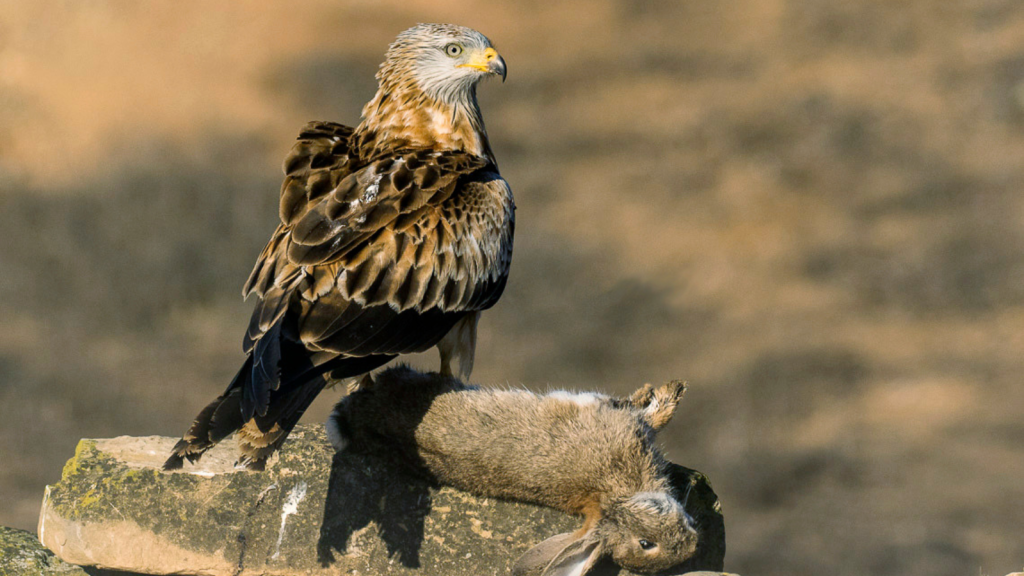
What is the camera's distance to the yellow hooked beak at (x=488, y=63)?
446cm

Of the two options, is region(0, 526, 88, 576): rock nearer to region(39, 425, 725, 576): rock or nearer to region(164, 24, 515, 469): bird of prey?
region(39, 425, 725, 576): rock

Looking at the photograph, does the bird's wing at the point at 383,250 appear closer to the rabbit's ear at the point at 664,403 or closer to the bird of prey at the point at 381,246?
the bird of prey at the point at 381,246

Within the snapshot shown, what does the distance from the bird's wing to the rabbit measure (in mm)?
286

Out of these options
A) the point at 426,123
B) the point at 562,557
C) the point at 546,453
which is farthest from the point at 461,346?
the point at 562,557

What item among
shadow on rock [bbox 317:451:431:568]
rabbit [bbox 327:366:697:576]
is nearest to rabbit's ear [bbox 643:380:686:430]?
rabbit [bbox 327:366:697:576]

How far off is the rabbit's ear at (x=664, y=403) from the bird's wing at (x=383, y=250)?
0.82 metres

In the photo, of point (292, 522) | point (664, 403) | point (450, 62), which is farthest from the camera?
point (450, 62)

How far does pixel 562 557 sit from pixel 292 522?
1.08 metres

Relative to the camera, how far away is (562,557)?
12.1 ft

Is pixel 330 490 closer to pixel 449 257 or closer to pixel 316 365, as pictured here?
pixel 316 365

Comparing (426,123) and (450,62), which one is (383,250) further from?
(450,62)

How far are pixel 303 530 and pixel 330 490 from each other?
Answer: 184 mm

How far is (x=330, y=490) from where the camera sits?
156 inches

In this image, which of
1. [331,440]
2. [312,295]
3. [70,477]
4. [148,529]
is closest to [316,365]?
[312,295]
